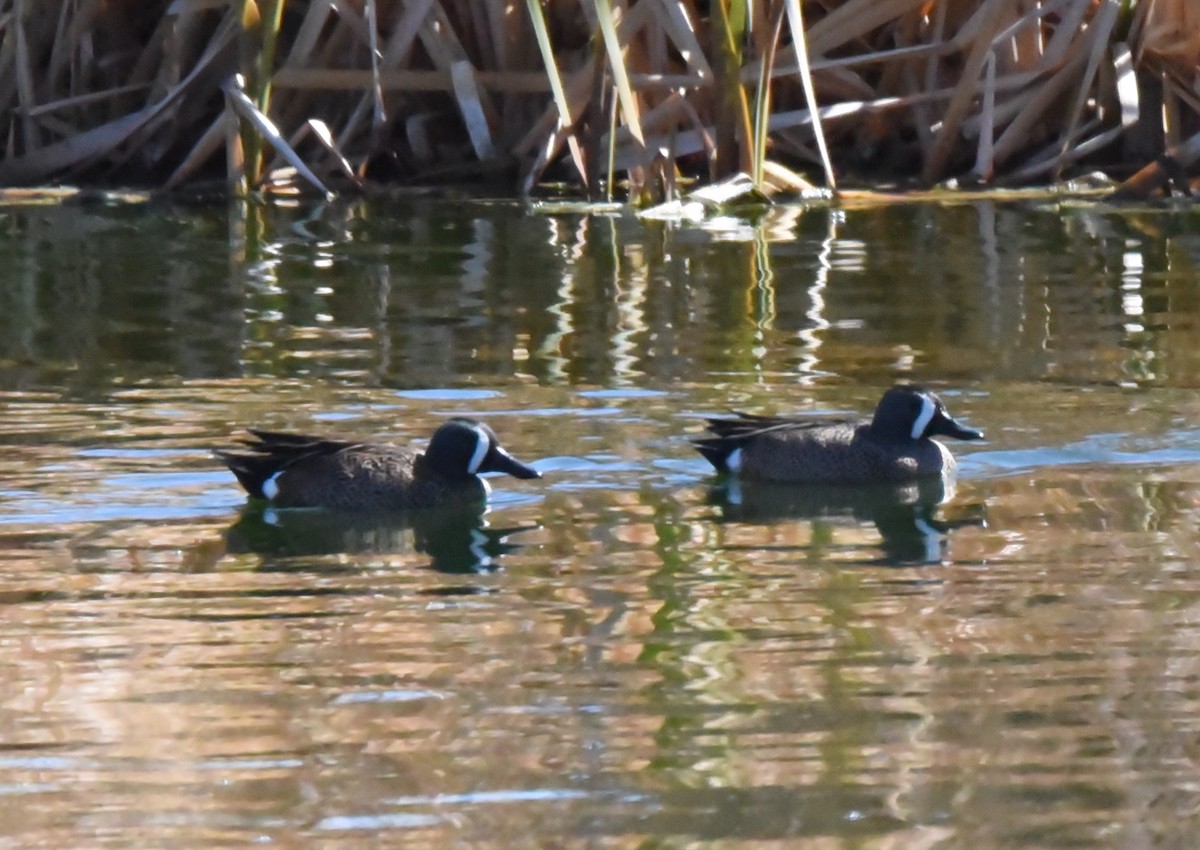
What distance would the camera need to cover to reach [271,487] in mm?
7059

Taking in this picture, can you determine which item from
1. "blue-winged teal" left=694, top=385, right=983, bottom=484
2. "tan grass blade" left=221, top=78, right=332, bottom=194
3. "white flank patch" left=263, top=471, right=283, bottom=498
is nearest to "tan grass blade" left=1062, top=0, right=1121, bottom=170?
"tan grass blade" left=221, top=78, right=332, bottom=194

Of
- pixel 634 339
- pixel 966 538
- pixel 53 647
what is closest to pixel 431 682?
pixel 53 647

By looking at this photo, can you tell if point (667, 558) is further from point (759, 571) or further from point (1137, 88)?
point (1137, 88)

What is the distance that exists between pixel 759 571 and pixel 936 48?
8.46 m

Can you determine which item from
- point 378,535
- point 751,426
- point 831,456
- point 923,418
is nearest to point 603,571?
point 378,535

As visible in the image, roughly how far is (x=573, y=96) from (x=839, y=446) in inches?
248

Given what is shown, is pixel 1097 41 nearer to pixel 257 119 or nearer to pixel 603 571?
pixel 257 119

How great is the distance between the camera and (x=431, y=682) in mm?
4949

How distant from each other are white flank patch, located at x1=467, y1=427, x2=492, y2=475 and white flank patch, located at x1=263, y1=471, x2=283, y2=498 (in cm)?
58

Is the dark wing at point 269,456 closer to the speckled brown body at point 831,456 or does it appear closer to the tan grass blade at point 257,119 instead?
the speckled brown body at point 831,456

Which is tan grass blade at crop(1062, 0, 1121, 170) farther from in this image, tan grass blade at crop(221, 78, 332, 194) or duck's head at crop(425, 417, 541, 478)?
duck's head at crop(425, 417, 541, 478)

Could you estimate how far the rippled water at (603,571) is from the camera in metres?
4.21

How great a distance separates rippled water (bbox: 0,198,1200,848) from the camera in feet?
13.8

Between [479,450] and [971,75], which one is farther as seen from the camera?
[971,75]
